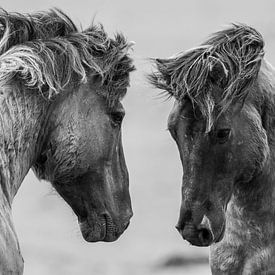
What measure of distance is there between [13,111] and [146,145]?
11477mm

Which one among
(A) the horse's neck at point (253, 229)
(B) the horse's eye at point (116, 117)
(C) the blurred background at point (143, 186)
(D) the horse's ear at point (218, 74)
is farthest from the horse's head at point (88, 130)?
(C) the blurred background at point (143, 186)

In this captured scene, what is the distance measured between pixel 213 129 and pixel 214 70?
0.37m

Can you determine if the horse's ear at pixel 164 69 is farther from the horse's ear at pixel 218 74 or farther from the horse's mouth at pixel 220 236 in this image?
the horse's mouth at pixel 220 236

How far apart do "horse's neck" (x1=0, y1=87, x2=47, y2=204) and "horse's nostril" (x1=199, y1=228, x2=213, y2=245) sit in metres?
1.31

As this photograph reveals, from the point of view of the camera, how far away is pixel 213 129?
7.45 metres

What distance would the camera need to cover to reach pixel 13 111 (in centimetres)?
647

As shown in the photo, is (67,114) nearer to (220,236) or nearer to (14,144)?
(14,144)

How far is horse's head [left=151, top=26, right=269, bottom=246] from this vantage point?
24.4 ft

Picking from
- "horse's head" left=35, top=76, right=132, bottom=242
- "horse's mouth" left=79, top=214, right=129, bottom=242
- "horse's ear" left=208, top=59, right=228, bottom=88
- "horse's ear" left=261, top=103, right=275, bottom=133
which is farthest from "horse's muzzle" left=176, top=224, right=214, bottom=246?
"horse's ear" left=208, top=59, right=228, bottom=88

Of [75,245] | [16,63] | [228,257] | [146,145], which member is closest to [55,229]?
[75,245]

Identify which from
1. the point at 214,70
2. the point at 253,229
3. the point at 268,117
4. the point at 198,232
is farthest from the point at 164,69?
the point at 253,229

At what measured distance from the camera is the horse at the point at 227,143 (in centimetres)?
745

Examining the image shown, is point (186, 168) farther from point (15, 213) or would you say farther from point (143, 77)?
point (15, 213)

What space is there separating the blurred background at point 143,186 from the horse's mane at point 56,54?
6076 mm
